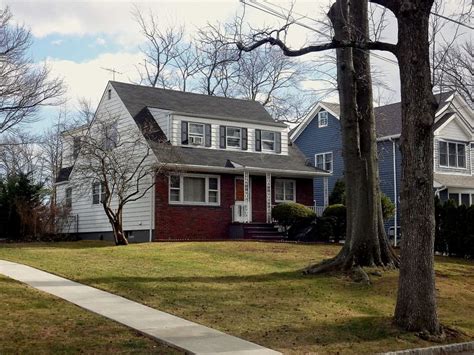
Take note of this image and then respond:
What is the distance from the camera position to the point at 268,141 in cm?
3073

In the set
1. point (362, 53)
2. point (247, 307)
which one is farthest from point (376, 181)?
point (247, 307)

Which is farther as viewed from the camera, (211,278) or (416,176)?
(211,278)

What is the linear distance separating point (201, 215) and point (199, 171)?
6.29 feet

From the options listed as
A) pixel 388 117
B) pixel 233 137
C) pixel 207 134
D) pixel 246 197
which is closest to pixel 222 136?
pixel 233 137

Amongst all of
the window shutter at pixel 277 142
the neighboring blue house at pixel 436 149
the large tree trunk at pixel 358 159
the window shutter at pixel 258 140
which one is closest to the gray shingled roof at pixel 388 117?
the neighboring blue house at pixel 436 149

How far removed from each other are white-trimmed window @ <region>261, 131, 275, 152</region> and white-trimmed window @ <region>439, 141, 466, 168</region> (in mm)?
9919

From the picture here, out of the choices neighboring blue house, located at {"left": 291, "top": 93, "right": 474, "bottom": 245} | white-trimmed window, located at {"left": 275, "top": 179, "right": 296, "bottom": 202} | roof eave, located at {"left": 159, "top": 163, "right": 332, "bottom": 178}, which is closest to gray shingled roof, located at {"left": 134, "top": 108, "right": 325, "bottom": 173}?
roof eave, located at {"left": 159, "top": 163, "right": 332, "bottom": 178}

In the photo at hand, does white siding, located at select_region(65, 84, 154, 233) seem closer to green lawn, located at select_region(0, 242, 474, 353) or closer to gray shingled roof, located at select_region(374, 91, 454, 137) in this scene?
green lawn, located at select_region(0, 242, 474, 353)

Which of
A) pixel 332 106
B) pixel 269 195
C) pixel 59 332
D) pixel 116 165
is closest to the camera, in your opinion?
pixel 59 332

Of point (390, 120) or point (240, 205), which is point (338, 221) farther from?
point (390, 120)

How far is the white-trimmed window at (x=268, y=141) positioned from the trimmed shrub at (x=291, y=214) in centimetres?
408

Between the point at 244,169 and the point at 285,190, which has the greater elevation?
the point at 244,169

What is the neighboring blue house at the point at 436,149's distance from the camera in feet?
109

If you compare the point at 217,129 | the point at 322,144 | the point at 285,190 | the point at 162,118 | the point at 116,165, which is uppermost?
the point at 322,144
